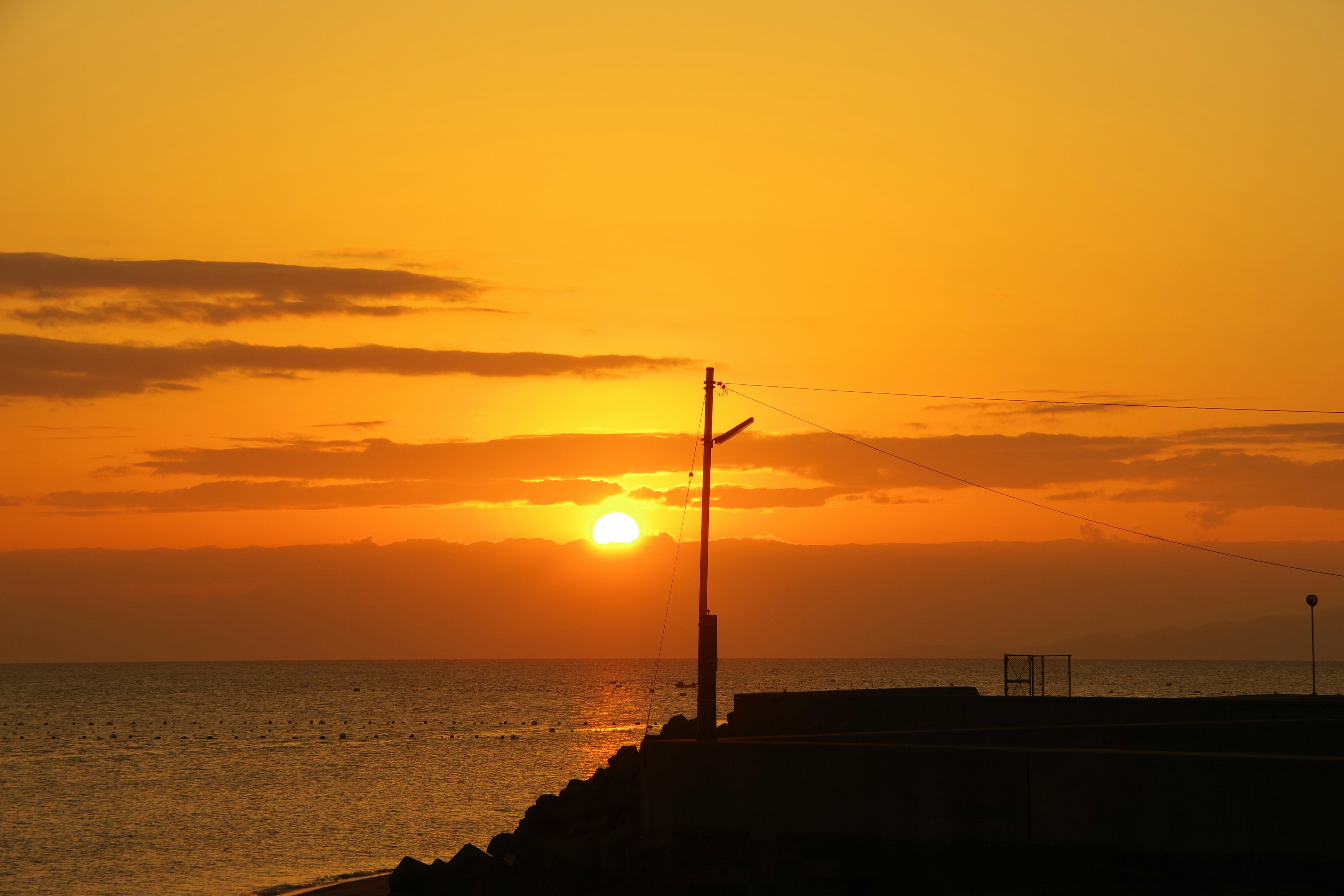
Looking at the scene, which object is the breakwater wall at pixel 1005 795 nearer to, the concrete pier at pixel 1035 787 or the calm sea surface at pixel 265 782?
the concrete pier at pixel 1035 787

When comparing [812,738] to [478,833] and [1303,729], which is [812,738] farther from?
[478,833]

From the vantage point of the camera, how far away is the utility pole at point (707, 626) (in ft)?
67.0

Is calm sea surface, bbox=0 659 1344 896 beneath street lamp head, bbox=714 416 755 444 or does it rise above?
beneath

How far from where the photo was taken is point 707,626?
21.0m

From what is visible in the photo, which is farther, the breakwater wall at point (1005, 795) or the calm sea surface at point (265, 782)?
the calm sea surface at point (265, 782)

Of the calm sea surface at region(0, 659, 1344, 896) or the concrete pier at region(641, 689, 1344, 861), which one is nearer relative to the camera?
the concrete pier at region(641, 689, 1344, 861)

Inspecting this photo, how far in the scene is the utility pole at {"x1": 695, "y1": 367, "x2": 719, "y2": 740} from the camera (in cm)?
2042

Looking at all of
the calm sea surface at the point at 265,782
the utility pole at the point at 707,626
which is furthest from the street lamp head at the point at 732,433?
the calm sea surface at the point at 265,782

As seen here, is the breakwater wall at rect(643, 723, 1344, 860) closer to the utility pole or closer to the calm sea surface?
A: the utility pole

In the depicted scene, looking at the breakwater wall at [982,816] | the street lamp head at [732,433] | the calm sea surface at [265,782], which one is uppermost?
the street lamp head at [732,433]

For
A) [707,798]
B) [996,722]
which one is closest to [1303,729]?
[996,722]

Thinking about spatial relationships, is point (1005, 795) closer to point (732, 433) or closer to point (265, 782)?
point (732, 433)

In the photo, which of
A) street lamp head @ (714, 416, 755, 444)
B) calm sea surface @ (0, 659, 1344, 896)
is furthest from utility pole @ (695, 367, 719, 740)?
calm sea surface @ (0, 659, 1344, 896)

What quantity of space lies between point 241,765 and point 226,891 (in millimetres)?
37287
